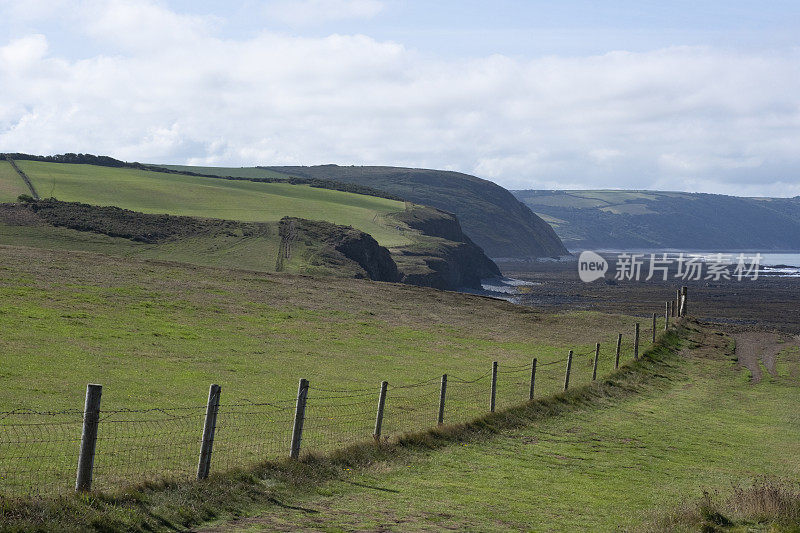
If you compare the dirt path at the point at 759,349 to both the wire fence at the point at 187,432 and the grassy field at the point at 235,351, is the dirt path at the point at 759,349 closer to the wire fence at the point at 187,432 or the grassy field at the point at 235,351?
the grassy field at the point at 235,351

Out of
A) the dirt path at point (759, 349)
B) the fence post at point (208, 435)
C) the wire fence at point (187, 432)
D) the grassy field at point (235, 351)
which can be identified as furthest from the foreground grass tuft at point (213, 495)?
the dirt path at point (759, 349)

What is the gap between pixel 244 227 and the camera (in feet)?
348

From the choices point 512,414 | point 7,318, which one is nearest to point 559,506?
point 512,414

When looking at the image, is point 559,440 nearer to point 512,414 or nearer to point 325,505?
point 512,414

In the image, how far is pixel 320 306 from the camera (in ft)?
187

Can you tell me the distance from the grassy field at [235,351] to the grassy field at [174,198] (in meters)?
60.0

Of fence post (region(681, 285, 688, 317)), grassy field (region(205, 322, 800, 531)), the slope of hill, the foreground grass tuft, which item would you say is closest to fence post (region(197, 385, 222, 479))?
the foreground grass tuft

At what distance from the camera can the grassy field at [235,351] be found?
63.4ft

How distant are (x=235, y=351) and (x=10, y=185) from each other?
100 m

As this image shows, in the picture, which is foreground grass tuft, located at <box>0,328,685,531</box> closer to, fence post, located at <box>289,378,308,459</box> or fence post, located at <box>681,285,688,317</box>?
fence post, located at <box>289,378,308,459</box>

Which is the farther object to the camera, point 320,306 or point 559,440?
point 320,306

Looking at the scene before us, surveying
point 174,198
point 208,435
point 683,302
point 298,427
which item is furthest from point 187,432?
point 174,198

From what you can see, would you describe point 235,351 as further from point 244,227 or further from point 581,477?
point 244,227

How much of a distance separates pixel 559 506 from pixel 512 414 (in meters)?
10.0
